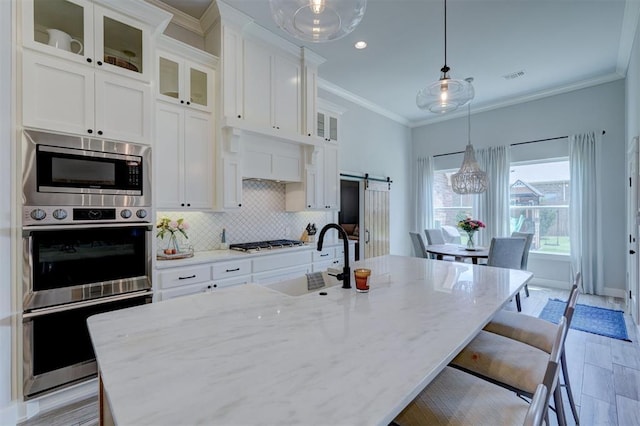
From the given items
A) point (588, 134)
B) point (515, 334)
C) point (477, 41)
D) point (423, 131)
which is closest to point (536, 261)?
point (588, 134)

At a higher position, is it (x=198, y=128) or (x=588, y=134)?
(x=588, y=134)

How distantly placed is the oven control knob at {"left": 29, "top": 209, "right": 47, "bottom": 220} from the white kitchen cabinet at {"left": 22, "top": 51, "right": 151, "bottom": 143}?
57 centimetres

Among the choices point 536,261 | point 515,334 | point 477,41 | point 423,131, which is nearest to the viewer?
point 515,334

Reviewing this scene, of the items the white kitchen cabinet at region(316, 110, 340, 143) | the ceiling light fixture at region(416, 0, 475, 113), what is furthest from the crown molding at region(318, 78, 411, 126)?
the ceiling light fixture at region(416, 0, 475, 113)

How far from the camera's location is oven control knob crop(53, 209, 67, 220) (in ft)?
6.72

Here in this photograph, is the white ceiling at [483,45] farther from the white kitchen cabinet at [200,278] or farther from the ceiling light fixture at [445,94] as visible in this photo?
the white kitchen cabinet at [200,278]

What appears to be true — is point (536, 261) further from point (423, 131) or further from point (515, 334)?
point (515, 334)

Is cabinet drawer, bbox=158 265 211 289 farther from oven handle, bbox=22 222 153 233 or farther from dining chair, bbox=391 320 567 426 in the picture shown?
dining chair, bbox=391 320 567 426

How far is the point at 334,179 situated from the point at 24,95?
10.9 feet

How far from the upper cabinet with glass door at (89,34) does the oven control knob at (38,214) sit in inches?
43.0

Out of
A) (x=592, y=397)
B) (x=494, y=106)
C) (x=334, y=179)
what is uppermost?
(x=494, y=106)

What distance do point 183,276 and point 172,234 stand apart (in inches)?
20.2

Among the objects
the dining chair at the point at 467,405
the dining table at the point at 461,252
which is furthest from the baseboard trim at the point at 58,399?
the dining table at the point at 461,252

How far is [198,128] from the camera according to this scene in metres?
3.10
